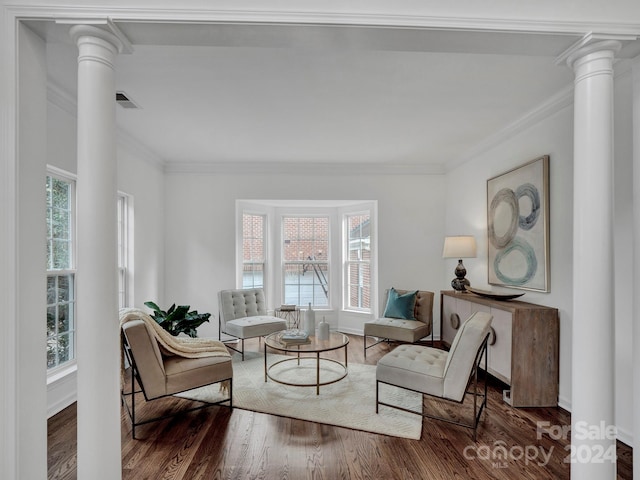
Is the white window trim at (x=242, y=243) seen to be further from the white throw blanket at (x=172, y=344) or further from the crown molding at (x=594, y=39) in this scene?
the crown molding at (x=594, y=39)

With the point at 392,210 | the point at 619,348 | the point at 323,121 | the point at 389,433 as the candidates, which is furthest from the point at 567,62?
the point at 392,210

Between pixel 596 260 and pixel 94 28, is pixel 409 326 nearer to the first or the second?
pixel 596 260

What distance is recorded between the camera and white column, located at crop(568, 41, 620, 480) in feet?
5.55

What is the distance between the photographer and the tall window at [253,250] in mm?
5766

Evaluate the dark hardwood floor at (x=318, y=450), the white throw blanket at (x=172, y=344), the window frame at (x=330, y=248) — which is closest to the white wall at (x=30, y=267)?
the dark hardwood floor at (x=318, y=450)

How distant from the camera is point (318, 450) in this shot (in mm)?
2486

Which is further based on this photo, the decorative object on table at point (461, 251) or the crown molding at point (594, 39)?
the decorative object on table at point (461, 251)

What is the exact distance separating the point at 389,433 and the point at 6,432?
2.26m

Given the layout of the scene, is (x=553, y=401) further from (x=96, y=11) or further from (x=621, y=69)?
(x=96, y=11)

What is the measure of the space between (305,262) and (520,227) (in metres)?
3.46

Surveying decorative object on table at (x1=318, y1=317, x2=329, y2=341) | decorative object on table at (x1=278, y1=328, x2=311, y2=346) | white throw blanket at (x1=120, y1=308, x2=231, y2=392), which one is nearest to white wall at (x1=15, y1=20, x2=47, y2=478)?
white throw blanket at (x1=120, y1=308, x2=231, y2=392)

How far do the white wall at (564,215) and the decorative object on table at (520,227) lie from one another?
0.08m

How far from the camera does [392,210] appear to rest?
556cm

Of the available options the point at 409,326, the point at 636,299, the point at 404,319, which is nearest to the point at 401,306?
the point at 404,319
